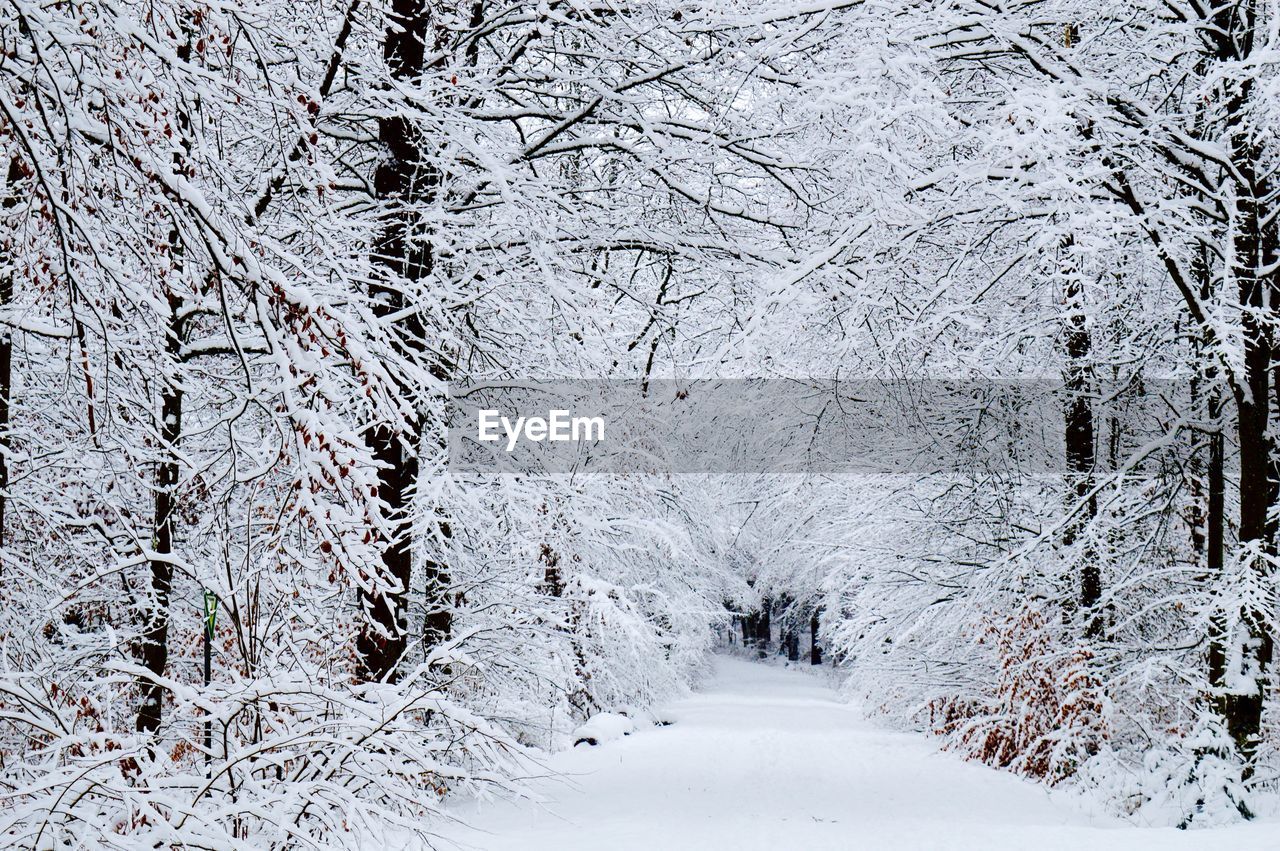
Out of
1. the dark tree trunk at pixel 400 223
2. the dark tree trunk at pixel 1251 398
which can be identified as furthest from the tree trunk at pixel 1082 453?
the dark tree trunk at pixel 400 223

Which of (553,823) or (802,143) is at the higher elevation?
(802,143)

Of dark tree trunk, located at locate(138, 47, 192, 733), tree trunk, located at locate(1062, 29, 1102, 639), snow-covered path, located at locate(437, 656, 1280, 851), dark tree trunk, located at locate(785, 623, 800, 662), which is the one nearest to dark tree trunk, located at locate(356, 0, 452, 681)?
dark tree trunk, located at locate(138, 47, 192, 733)

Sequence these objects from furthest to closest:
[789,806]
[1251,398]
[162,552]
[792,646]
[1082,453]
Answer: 1. [792,646]
2. [1082,453]
3. [789,806]
4. [1251,398]
5. [162,552]

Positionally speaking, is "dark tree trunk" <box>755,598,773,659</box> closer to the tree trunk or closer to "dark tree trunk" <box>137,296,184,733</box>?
the tree trunk

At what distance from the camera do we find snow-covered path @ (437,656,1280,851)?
8.24 m

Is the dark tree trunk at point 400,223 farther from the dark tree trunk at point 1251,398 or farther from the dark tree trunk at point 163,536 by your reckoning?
the dark tree trunk at point 1251,398

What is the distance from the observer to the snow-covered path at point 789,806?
27.0 ft

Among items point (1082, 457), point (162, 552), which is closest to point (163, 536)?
point (162, 552)

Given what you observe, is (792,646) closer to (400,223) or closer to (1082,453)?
(1082,453)

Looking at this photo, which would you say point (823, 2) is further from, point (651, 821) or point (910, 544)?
point (910, 544)

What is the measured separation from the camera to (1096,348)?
38.3 feet

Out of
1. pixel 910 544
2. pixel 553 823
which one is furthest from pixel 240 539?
pixel 910 544

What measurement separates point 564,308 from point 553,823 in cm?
520

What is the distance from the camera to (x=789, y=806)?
11078 mm
